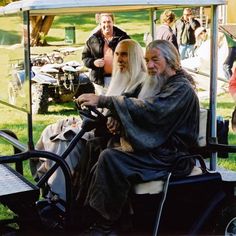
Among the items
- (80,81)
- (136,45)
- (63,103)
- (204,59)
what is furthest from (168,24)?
(136,45)

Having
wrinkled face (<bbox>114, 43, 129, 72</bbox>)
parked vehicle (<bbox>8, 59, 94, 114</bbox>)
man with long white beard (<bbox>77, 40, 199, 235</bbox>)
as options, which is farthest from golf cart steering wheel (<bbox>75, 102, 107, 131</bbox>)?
parked vehicle (<bbox>8, 59, 94, 114</bbox>)

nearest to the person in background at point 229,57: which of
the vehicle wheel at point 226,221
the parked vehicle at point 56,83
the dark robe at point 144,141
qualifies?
the parked vehicle at point 56,83

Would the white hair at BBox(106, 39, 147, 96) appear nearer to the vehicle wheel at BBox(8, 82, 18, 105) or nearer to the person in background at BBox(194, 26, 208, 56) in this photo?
the vehicle wheel at BBox(8, 82, 18, 105)

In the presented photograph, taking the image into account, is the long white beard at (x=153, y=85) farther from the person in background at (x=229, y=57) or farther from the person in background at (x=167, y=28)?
the person in background at (x=229, y=57)

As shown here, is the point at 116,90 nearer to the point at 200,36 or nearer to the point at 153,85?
the point at 153,85

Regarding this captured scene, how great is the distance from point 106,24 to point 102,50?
30 cm

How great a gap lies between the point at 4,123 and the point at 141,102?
6760 mm

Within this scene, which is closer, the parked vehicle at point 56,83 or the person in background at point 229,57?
the parked vehicle at point 56,83

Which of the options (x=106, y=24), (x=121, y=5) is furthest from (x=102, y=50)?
(x=121, y=5)

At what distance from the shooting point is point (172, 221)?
3785 millimetres

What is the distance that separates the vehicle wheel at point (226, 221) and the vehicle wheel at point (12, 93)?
1515 mm

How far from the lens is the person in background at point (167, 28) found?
813cm

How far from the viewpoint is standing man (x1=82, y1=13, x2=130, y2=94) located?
6391 mm

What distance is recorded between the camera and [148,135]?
366cm
